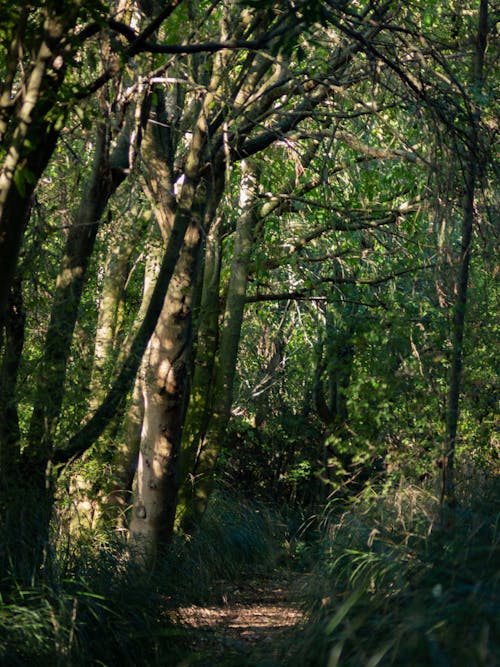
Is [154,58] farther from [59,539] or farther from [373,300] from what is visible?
[373,300]

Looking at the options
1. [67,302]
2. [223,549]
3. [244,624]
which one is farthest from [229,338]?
[67,302]

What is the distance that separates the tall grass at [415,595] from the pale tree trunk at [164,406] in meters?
1.81

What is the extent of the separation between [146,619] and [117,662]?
48 centimetres

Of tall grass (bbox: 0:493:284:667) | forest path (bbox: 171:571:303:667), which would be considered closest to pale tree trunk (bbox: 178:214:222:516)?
forest path (bbox: 171:571:303:667)

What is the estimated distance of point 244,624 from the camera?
28.8 ft

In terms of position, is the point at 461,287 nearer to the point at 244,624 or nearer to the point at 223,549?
the point at 244,624

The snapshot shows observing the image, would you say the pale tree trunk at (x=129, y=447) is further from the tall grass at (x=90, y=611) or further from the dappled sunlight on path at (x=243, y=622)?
the tall grass at (x=90, y=611)

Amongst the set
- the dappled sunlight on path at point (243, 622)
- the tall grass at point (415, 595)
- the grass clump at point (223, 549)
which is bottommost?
the dappled sunlight on path at point (243, 622)

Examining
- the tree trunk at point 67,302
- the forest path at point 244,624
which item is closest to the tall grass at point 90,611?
the forest path at point 244,624

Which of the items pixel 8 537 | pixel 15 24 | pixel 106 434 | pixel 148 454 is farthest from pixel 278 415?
pixel 15 24

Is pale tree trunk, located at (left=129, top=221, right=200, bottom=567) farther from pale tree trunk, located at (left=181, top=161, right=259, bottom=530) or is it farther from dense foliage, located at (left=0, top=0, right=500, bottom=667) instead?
pale tree trunk, located at (left=181, top=161, right=259, bottom=530)

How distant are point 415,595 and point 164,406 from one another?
14.7ft

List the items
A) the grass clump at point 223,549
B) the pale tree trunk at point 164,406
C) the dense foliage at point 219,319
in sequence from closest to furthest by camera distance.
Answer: the dense foliage at point 219,319 < the pale tree trunk at point 164,406 < the grass clump at point 223,549

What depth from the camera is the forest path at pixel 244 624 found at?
5.76 metres
